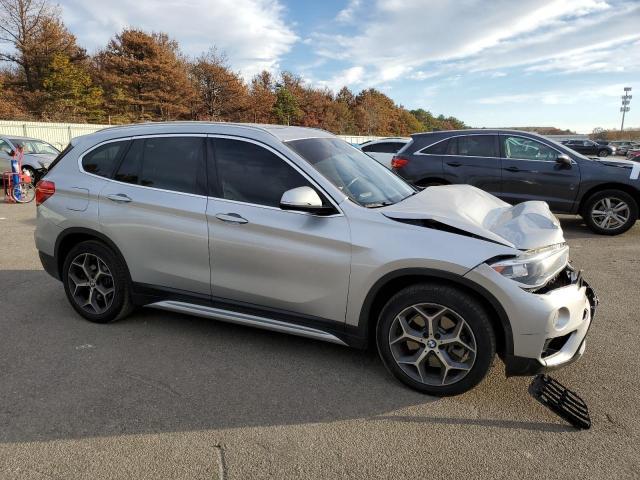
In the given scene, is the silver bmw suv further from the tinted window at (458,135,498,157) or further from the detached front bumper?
the tinted window at (458,135,498,157)

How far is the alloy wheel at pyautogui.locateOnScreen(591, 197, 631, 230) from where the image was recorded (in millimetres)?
8078

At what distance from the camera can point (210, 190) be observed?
12.0ft

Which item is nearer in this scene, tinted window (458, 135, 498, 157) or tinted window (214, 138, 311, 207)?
tinted window (214, 138, 311, 207)

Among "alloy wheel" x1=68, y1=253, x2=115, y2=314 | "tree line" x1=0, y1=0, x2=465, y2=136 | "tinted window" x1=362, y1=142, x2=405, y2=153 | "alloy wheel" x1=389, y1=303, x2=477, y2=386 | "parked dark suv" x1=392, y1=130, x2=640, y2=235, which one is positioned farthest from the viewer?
"tree line" x1=0, y1=0, x2=465, y2=136

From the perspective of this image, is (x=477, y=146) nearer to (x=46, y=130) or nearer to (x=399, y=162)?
(x=399, y=162)

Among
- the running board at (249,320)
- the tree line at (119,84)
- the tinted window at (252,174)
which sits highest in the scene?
the tree line at (119,84)

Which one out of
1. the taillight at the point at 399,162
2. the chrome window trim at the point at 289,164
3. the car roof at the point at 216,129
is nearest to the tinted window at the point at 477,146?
the taillight at the point at 399,162

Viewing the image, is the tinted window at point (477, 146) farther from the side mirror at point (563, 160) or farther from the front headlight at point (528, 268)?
the front headlight at point (528, 268)

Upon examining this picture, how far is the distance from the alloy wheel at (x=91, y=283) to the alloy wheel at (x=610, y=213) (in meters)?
7.77

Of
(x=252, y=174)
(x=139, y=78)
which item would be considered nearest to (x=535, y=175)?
(x=252, y=174)

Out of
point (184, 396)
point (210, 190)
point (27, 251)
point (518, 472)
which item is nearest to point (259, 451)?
point (184, 396)

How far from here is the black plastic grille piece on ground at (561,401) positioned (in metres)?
2.75

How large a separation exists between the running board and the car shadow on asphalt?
10.3 inches

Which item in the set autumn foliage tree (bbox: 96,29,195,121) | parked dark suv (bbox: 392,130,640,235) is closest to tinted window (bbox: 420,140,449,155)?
parked dark suv (bbox: 392,130,640,235)
